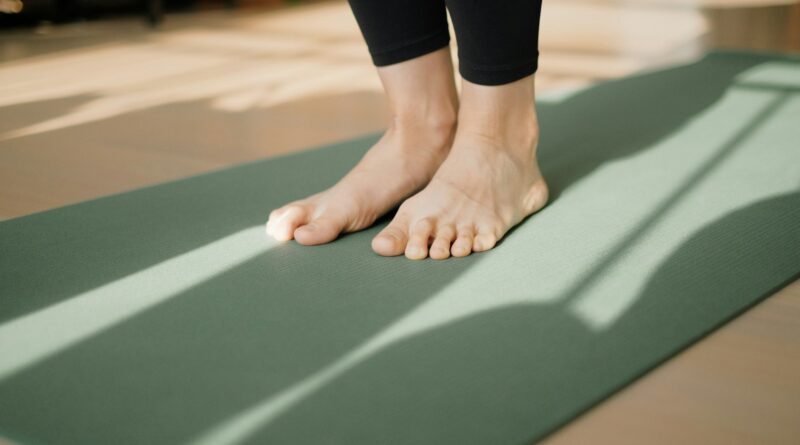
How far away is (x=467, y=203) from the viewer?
1245mm

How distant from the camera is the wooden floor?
2.75 ft

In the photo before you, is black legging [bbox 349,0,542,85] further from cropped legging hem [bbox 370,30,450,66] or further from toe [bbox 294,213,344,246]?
toe [bbox 294,213,344,246]

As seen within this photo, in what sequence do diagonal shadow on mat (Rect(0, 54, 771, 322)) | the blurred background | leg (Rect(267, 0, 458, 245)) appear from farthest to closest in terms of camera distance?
1. the blurred background
2. leg (Rect(267, 0, 458, 245))
3. diagonal shadow on mat (Rect(0, 54, 771, 322))

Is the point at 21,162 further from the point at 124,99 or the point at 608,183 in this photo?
the point at 608,183

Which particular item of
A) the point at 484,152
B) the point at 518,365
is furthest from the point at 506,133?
the point at 518,365

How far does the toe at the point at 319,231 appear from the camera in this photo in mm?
1231

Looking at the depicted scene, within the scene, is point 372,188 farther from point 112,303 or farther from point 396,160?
point 112,303

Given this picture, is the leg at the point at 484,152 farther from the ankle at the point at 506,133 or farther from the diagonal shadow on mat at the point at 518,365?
the diagonal shadow on mat at the point at 518,365

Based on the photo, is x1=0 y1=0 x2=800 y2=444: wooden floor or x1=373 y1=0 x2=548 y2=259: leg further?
x1=373 y1=0 x2=548 y2=259: leg

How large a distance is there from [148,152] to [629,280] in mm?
1118

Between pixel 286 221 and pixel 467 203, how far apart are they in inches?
10.0

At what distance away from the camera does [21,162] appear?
69.3 inches

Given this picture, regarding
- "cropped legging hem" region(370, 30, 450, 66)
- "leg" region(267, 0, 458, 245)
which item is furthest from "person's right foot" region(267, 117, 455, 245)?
"cropped legging hem" region(370, 30, 450, 66)

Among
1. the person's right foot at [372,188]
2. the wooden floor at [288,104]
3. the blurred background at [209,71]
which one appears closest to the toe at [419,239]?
the person's right foot at [372,188]
